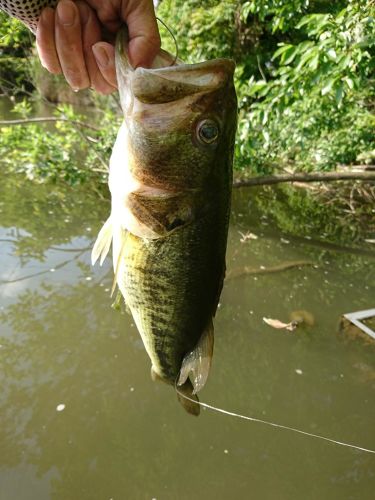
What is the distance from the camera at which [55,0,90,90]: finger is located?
4.37 ft

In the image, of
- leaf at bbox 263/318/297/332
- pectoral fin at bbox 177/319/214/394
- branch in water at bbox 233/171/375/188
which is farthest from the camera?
branch in water at bbox 233/171/375/188

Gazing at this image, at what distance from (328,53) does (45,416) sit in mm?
4015

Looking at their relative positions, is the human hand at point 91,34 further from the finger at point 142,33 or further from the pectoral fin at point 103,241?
the pectoral fin at point 103,241

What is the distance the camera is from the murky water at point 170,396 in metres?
3.07

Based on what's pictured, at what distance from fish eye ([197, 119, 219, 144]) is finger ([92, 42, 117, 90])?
0.41 metres

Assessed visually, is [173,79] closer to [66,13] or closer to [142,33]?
[142,33]

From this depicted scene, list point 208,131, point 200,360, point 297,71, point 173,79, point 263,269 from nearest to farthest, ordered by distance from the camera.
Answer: point 173,79 → point 208,131 → point 200,360 → point 297,71 → point 263,269

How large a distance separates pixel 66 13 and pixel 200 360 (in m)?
1.27

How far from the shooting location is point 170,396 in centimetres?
369

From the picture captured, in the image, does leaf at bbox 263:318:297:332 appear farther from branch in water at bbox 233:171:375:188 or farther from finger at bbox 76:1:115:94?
finger at bbox 76:1:115:94

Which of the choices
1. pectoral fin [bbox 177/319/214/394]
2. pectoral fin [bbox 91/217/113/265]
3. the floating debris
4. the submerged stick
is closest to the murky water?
the submerged stick

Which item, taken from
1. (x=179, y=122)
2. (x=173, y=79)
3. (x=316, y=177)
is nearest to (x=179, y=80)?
(x=173, y=79)

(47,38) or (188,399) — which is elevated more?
(47,38)

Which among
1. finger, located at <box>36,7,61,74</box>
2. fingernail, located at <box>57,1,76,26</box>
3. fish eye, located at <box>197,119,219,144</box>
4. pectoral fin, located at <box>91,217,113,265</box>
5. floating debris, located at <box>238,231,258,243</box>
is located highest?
fingernail, located at <box>57,1,76,26</box>
